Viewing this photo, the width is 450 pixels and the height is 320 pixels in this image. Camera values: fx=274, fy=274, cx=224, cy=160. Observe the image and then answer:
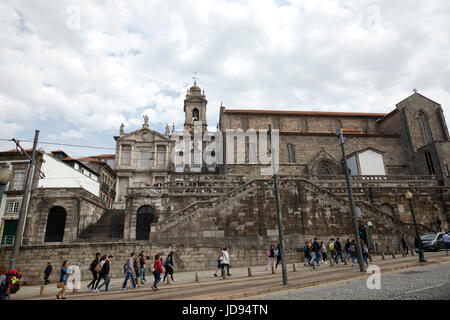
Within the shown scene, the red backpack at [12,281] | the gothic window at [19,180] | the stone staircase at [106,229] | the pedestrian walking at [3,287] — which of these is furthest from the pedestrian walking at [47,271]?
the gothic window at [19,180]

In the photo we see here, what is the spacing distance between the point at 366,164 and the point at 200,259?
24013 millimetres

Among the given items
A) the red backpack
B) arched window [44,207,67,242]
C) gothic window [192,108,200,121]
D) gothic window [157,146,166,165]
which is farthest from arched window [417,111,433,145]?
the red backpack

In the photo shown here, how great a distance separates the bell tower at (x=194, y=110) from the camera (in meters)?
52.6

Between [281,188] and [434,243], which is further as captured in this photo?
[281,188]

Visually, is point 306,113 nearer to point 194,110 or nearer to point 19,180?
point 194,110

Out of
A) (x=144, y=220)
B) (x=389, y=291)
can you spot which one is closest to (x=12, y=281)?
(x=389, y=291)

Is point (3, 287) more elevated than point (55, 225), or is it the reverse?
point (55, 225)

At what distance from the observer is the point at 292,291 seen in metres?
9.31

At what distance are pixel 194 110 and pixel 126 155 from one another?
16944 millimetres

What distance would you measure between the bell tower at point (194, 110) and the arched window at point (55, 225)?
100ft

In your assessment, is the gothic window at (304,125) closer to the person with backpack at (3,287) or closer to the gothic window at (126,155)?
the gothic window at (126,155)

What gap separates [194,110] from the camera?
5422cm

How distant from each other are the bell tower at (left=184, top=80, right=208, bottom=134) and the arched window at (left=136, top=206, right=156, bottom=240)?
29.3 metres

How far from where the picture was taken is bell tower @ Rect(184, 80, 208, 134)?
52.6 m
